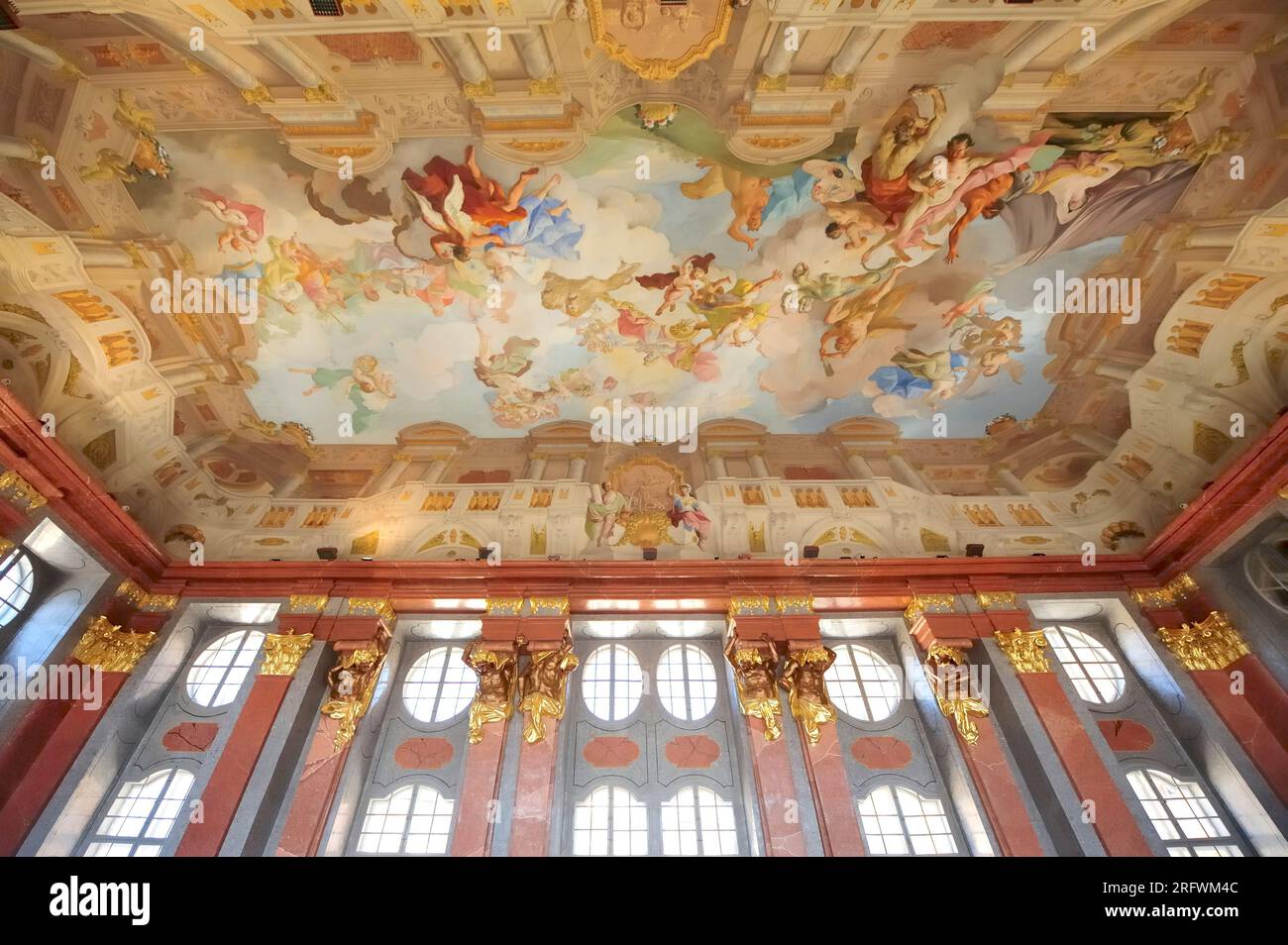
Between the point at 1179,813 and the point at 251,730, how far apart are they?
14.2m

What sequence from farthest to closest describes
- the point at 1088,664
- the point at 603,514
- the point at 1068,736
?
the point at 603,514, the point at 1088,664, the point at 1068,736

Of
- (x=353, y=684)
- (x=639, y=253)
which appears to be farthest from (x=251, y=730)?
(x=639, y=253)

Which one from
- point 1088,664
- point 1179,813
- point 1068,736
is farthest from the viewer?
point 1088,664

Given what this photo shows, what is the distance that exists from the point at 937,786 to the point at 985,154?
10.1 meters

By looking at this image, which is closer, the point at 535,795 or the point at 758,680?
the point at 535,795

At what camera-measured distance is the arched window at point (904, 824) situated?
10.3m

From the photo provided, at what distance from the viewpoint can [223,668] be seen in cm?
1229

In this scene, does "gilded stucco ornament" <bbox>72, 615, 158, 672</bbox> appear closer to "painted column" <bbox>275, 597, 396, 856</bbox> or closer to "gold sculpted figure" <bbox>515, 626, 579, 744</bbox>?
"painted column" <bbox>275, 597, 396, 856</bbox>

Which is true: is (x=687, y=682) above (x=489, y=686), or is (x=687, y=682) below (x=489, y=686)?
above

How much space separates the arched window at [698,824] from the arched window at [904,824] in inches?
79.5

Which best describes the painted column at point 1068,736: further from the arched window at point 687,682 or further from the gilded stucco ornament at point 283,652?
the gilded stucco ornament at point 283,652

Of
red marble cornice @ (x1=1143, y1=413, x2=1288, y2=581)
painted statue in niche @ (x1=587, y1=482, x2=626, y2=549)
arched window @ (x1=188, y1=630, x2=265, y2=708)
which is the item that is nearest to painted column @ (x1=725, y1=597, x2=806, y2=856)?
painted statue in niche @ (x1=587, y1=482, x2=626, y2=549)

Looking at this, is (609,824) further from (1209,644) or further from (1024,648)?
(1209,644)
